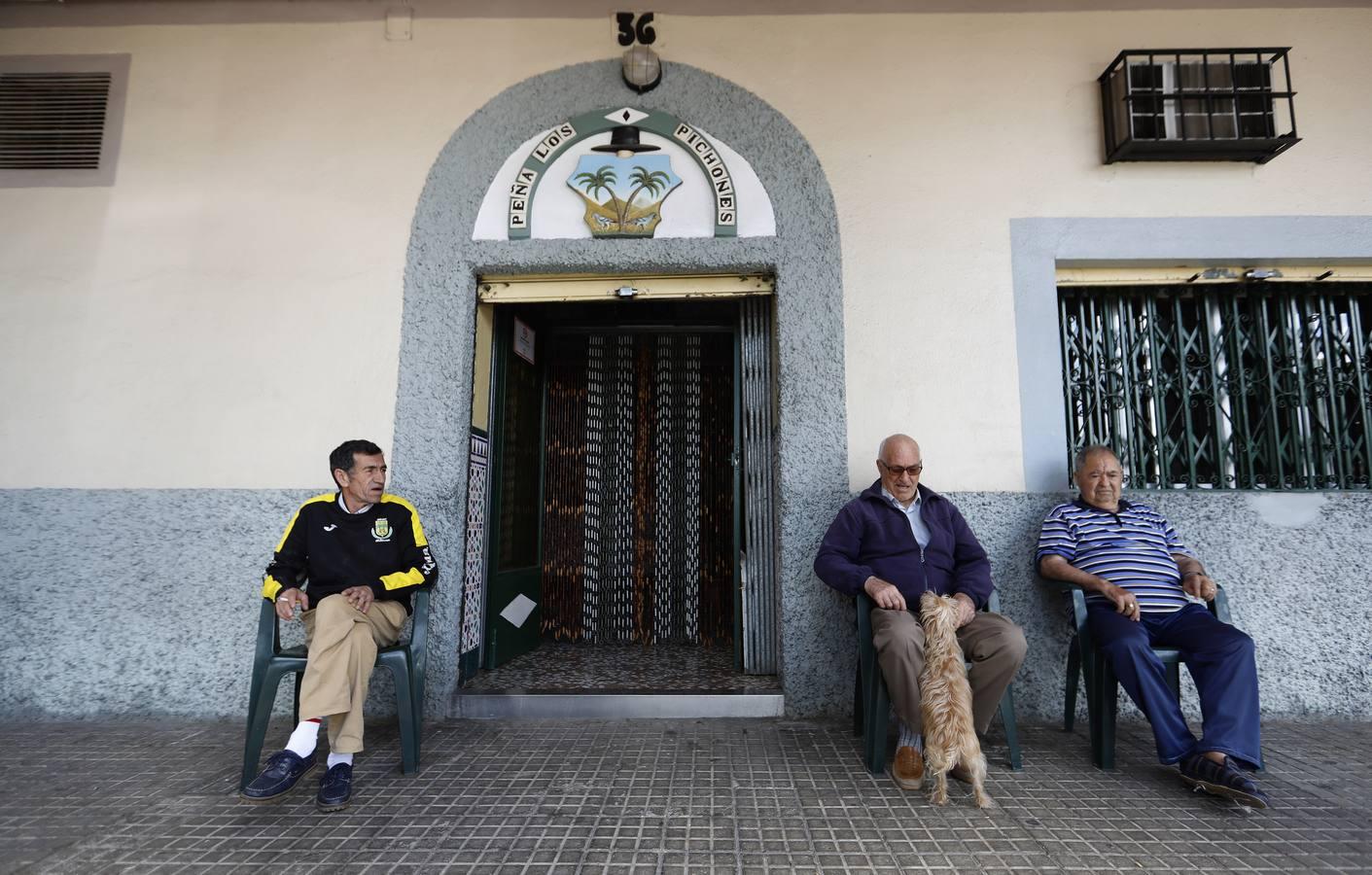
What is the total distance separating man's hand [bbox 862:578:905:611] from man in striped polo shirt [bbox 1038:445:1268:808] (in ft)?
2.89

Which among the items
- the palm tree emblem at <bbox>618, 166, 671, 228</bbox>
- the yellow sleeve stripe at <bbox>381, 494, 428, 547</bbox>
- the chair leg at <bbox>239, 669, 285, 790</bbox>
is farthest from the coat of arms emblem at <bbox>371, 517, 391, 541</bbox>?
the palm tree emblem at <bbox>618, 166, 671, 228</bbox>

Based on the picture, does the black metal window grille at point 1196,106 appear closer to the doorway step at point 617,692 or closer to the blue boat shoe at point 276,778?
the doorway step at point 617,692

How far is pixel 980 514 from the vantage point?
348 centimetres

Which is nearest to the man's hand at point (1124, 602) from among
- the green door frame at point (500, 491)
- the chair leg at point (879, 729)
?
the chair leg at point (879, 729)

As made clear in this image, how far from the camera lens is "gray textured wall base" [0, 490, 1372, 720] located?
3428mm

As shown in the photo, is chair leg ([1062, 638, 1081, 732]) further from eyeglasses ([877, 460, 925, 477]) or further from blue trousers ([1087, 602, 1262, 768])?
eyeglasses ([877, 460, 925, 477])

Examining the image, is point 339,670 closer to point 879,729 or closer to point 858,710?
point 879,729

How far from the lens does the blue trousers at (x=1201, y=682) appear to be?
8.41 feet

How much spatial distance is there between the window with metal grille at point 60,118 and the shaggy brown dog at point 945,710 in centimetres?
501

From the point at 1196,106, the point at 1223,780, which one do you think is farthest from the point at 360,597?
the point at 1196,106

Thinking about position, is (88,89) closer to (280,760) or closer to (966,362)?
(280,760)

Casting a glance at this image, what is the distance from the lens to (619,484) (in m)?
5.55

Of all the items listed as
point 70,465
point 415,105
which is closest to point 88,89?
point 415,105

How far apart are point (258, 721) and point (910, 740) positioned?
253 cm
